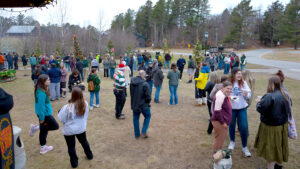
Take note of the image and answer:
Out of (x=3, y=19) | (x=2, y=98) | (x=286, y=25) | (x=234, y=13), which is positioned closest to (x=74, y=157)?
(x=2, y=98)

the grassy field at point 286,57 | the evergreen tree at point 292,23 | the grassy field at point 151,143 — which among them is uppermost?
the evergreen tree at point 292,23

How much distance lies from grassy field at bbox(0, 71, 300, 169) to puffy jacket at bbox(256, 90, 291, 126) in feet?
3.85

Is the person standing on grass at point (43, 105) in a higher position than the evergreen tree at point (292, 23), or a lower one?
lower

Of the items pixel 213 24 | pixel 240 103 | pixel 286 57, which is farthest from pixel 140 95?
pixel 213 24

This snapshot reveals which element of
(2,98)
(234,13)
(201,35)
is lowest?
(2,98)

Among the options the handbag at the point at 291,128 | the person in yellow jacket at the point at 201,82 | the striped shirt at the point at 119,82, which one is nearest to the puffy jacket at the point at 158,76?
the person in yellow jacket at the point at 201,82

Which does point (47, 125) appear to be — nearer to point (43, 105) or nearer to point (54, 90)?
point (43, 105)

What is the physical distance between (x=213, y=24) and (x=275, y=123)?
215ft

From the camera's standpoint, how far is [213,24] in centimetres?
6266

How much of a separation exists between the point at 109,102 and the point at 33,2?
481 centimetres

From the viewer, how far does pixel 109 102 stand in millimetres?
8812

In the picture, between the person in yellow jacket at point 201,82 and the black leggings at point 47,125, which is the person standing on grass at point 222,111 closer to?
the black leggings at point 47,125

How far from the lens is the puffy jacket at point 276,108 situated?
11.0 feet

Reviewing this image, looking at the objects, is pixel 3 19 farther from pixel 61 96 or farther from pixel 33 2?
pixel 33 2
